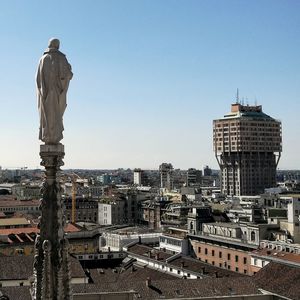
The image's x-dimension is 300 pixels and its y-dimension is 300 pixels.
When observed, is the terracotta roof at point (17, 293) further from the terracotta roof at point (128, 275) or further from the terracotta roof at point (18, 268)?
the terracotta roof at point (128, 275)

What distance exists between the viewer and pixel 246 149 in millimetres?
152375

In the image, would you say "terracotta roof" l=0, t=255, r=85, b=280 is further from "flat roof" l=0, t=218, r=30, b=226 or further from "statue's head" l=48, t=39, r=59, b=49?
"statue's head" l=48, t=39, r=59, b=49

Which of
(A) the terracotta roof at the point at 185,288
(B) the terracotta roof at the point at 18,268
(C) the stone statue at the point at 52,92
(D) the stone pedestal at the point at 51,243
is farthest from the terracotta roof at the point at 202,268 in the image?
(C) the stone statue at the point at 52,92

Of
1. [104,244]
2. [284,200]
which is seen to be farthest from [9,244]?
[284,200]

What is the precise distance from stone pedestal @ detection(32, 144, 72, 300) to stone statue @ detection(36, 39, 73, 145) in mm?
186

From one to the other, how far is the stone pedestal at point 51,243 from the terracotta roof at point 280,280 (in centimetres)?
2933

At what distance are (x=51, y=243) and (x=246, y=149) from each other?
147910 millimetres

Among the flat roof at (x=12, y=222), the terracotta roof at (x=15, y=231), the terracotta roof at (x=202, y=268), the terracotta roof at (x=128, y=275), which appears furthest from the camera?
the flat roof at (x=12, y=222)

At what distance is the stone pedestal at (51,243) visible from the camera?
22.2ft

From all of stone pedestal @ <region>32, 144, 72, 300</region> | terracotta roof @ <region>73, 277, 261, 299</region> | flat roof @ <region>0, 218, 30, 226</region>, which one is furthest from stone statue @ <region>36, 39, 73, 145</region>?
flat roof @ <region>0, 218, 30, 226</region>

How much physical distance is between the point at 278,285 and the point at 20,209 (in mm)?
71949

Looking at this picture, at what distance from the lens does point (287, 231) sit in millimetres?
66625

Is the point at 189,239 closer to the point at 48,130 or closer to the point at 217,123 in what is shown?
the point at 48,130

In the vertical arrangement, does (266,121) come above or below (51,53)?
above
